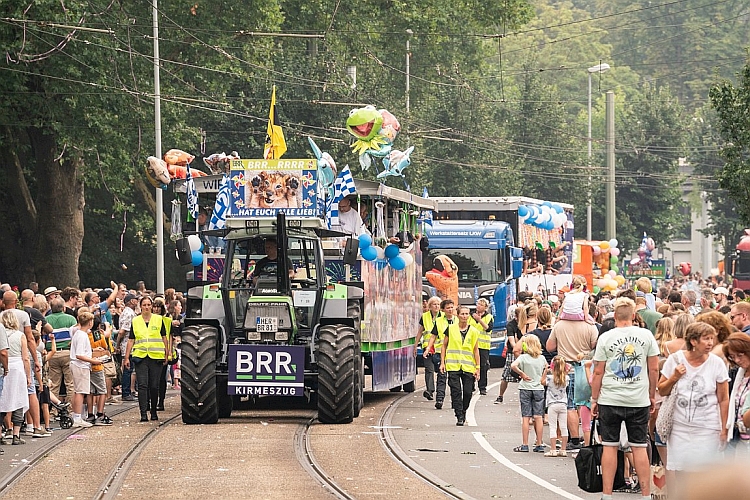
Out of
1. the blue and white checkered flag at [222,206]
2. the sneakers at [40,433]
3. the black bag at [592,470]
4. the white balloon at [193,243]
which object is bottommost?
the sneakers at [40,433]

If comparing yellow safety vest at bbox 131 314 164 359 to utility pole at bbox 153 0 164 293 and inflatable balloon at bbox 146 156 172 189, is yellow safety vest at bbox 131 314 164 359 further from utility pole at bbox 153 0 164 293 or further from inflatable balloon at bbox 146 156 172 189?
utility pole at bbox 153 0 164 293

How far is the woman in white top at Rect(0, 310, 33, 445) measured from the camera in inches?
621

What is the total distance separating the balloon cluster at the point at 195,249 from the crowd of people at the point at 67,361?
2.93 ft

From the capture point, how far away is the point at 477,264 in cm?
3216

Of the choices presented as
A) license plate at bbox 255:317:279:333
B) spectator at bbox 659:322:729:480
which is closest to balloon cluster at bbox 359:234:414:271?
license plate at bbox 255:317:279:333

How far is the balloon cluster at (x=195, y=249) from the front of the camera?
1861 centimetres

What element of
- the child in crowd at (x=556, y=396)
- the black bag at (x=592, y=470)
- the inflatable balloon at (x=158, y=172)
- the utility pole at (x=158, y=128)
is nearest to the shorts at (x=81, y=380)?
the inflatable balloon at (x=158, y=172)

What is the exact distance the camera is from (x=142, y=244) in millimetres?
44281

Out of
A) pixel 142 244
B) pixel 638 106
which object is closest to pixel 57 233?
pixel 142 244

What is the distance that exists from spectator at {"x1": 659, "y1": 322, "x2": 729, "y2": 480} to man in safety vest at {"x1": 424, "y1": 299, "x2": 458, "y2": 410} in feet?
29.9

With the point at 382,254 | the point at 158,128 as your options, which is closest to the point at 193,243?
the point at 382,254

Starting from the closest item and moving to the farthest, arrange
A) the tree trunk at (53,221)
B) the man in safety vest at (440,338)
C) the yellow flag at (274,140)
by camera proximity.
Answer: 1. the man in safety vest at (440,338)
2. the yellow flag at (274,140)
3. the tree trunk at (53,221)

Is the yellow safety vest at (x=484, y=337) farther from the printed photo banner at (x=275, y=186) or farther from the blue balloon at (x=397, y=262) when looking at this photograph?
the printed photo banner at (x=275, y=186)

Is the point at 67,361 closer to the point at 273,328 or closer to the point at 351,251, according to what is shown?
the point at 273,328
